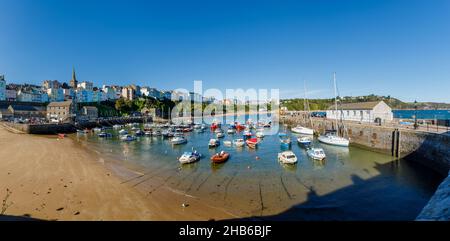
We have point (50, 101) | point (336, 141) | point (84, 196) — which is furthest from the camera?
point (50, 101)

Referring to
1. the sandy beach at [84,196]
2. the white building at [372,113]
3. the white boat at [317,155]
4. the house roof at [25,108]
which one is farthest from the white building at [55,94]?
the white boat at [317,155]

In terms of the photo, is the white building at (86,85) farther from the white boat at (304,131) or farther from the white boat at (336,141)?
the white boat at (336,141)

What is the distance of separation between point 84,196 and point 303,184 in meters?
16.6

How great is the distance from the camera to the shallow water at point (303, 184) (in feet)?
50.3

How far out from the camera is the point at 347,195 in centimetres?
1786

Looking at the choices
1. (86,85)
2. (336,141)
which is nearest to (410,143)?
(336,141)

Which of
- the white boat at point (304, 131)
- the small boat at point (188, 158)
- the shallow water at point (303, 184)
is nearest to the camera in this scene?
the shallow water at point (303, 184)

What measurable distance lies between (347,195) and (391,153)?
19.4m

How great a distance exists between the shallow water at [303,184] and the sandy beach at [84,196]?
56.9 inches

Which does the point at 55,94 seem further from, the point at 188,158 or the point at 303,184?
the point at 303,184

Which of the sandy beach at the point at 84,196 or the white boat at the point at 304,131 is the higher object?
the white boat at the point at 304,131

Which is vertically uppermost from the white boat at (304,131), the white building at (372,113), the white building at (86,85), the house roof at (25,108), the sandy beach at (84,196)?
the white building at (86,85)

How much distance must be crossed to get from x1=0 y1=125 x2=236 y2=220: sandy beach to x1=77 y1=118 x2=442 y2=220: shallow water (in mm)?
1444

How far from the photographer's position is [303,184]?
20312 millimetres
